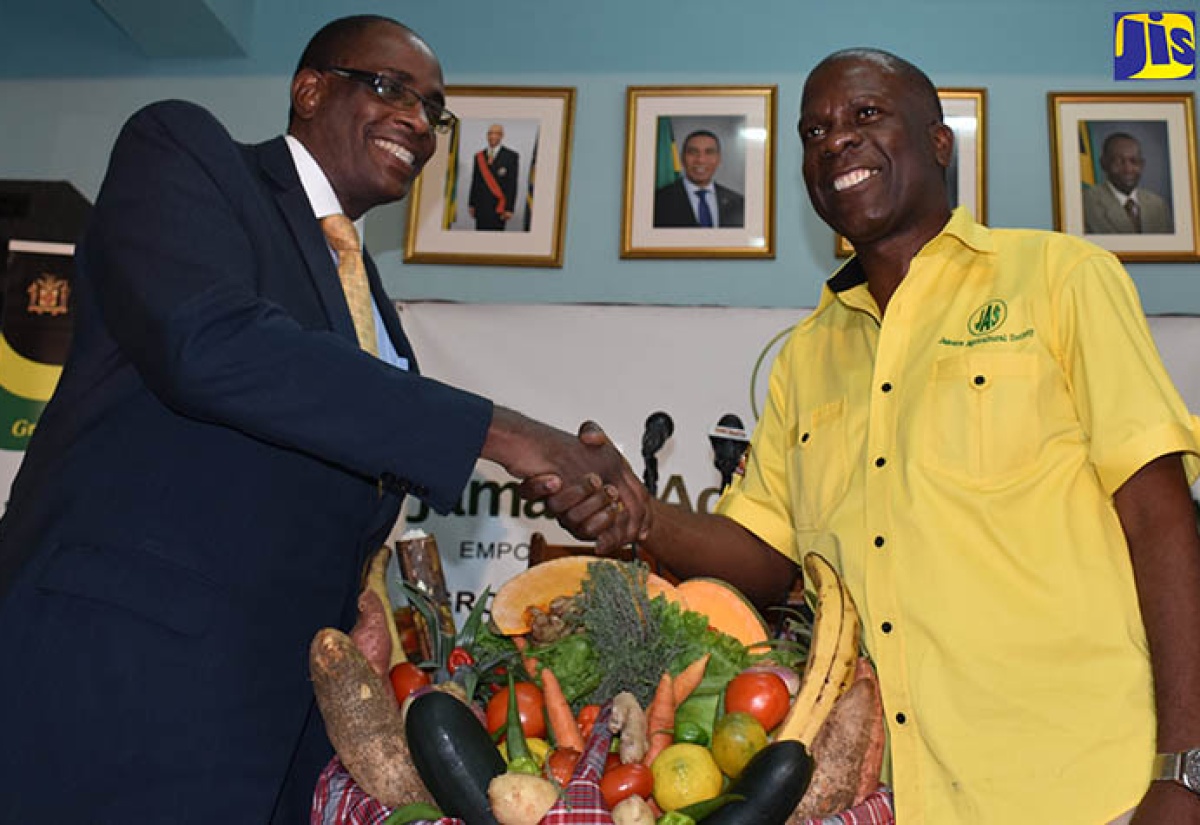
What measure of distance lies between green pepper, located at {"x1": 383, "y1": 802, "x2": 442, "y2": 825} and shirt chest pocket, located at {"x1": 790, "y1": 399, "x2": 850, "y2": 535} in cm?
85

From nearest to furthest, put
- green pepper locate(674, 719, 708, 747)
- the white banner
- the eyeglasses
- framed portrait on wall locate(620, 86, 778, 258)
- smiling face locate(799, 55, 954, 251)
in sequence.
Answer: green pepper locate(674, 719, 708, 747), smiling face locate(799, 55, 954, 251), the eyeglasses, the white banner, framed portrait on wall locate(620, 86, 778, 258)


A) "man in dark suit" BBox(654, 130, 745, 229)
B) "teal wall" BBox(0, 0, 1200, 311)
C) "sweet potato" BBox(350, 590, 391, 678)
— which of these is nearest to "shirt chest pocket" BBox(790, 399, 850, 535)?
"sweet potato" BBox(350, 590, 391, 678)

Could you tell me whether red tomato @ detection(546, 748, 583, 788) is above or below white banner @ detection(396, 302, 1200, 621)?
below

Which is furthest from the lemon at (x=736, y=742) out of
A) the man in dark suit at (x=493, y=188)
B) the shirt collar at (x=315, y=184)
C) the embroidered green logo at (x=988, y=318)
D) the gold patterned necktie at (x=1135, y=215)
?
the gold patterned necktie at (x=1135, y=215)

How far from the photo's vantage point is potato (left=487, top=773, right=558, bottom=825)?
1.32 m

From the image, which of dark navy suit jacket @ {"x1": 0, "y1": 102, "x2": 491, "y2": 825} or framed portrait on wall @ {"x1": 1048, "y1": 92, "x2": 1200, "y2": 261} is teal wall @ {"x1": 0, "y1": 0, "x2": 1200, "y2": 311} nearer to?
framed portrait on wall @ {"x1": 1048, "y1": 92, "x2": 1200, "y2": 261}

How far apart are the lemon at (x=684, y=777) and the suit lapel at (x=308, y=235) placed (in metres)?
0.80

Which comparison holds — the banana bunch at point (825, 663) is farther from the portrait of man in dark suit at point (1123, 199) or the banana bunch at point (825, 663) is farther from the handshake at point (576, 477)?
the portrait of man in dark suit at point (1123, 199)

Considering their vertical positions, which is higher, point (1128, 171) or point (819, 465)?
point (1128, 171)

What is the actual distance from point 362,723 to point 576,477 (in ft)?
2.13

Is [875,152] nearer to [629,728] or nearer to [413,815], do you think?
[629,728]

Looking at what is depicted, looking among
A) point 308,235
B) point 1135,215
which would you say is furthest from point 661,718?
point 1135,215

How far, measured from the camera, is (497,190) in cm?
450

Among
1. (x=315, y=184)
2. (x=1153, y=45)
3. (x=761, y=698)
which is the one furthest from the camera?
(x=1153, y=45)
